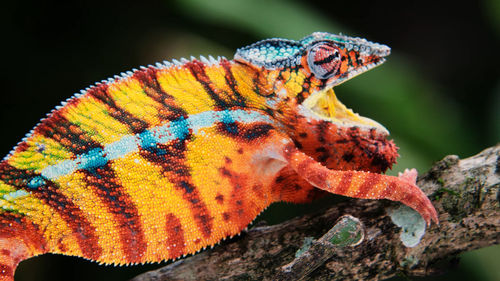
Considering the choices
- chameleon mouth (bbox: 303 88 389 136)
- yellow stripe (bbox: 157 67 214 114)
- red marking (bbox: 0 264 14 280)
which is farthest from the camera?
chameleon mouth (bbox: 303 88 389 136)

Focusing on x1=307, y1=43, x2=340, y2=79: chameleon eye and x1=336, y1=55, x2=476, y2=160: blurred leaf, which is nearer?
x1=307, y1=43, x2=340, y2=79: chameleon eye

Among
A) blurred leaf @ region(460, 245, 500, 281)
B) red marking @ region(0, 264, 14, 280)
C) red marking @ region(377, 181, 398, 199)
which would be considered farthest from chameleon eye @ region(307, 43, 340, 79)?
blurred leaf @ region(460, 245, 500, 281)

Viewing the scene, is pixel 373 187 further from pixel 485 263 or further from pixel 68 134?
pixel 485 263

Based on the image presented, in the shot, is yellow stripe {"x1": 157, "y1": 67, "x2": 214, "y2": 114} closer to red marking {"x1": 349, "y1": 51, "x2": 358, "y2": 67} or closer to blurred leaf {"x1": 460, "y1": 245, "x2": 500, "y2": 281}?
red marking {"x1": 349, "y1": 51, "x2": 358, "y2": 67}

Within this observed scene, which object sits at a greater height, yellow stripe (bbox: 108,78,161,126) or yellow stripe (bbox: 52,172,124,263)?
yellow stripe (bbox: 108,78,161,126)

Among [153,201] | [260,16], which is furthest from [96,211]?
[260,16]

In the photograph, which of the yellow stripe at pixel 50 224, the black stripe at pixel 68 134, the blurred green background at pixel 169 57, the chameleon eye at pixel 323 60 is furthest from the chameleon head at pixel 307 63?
the blurred green background at pixel 169 57

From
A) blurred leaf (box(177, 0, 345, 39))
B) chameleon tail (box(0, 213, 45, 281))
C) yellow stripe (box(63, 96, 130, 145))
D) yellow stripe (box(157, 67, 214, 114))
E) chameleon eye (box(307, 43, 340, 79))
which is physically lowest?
chameleon tail (box(0, 213, 45, 281))

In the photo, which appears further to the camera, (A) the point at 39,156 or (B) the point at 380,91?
(B) the point at 380,91

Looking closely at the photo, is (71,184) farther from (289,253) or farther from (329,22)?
(329,22)
